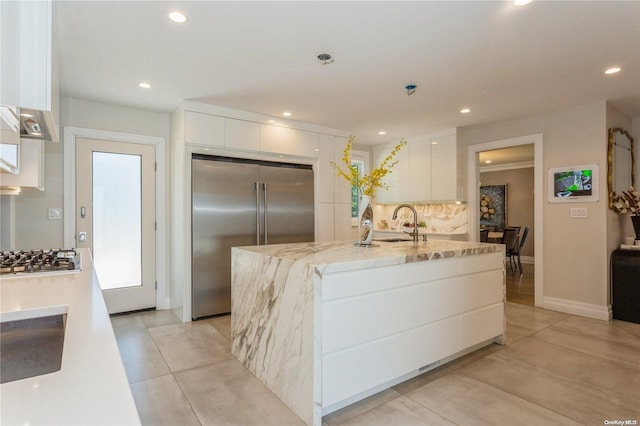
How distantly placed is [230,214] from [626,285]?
4479mm

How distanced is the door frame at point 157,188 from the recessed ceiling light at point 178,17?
7.36 ft

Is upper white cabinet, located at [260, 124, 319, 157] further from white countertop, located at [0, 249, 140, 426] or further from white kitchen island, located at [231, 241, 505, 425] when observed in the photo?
white countertop, located at [0, 249, 140, 426]

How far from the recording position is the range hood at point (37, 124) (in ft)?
3.87

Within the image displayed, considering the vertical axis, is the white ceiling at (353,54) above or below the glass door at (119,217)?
above

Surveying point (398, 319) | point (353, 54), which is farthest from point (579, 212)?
point (353, 54)

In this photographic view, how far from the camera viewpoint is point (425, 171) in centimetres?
521

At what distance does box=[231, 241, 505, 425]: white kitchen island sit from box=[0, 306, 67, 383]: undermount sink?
110cm

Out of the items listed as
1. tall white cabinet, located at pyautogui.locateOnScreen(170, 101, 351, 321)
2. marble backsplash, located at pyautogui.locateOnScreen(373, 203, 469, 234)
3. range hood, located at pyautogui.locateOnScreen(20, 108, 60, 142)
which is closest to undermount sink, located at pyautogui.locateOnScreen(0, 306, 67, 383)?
range hood, located at pyautogui.locateOnScreen(20, 108, 60, 142)

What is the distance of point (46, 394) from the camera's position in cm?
60

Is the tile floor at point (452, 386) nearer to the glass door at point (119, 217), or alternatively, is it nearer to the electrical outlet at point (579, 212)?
the glass door at point (119, 217)

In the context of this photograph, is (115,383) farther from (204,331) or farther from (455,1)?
(204,331)

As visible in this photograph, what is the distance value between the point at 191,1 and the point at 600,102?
166 inches

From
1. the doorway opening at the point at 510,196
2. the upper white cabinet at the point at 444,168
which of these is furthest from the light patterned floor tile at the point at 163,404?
the doorway opening at the point at 510,196

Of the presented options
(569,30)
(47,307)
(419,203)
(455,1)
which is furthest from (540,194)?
(47,307)
